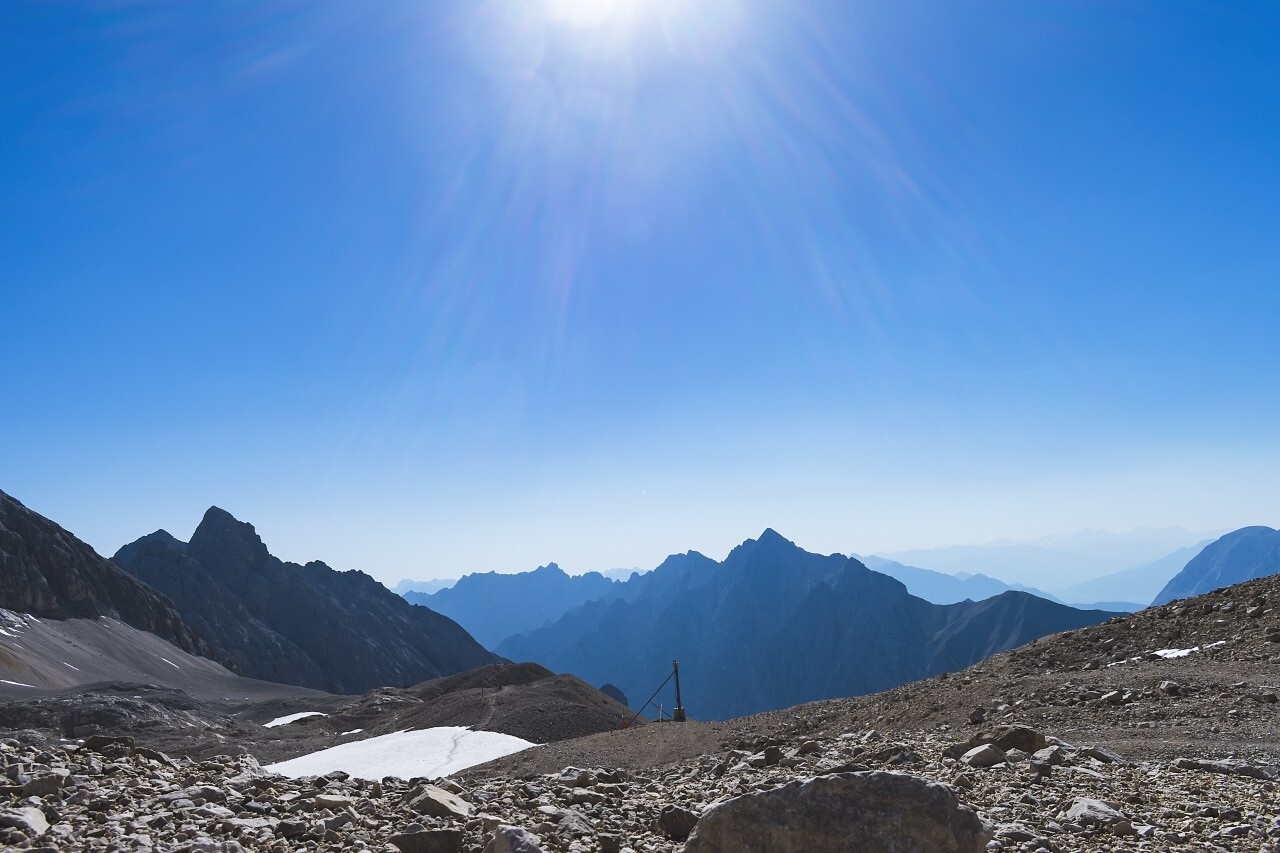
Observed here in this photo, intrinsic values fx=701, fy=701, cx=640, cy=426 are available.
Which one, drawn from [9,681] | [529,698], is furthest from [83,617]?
[529,698]

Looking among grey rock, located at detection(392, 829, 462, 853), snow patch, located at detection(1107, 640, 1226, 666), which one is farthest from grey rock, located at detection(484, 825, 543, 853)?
snow patch, located at detection(1107, 640, 1226, 666)

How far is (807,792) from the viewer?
6.60 meters

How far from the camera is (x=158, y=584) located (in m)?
184

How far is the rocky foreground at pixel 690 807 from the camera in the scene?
21.0 ft

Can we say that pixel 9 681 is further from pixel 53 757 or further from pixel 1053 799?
pixel 1053 799

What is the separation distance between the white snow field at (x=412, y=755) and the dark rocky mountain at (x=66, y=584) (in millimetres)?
117929

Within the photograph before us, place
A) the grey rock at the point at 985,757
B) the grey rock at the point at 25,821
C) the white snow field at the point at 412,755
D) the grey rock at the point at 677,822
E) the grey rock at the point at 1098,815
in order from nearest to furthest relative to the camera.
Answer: the grey rock at the point at 25,821 < the grey rock at the point at 1098,815 < the grey rock at the point at 677,822 < the grey rock at the point at 985,757 < the white snow field at the point at 412,755

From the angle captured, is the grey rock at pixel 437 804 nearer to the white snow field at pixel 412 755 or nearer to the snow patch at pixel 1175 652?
the snow patch at pixel 1175 652

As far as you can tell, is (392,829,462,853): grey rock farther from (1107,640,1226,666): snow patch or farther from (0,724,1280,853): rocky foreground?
(1107,640,1226,666): snow patch

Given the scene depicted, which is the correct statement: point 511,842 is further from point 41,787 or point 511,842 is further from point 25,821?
point 41,787

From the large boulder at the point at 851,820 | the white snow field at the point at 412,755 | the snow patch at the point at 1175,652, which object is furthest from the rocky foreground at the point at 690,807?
the white snow field at the point at 412,755

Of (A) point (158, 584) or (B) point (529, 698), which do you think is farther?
(A) point (158, 584)

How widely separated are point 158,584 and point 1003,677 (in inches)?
8481

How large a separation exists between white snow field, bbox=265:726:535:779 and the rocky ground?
23.5 m
